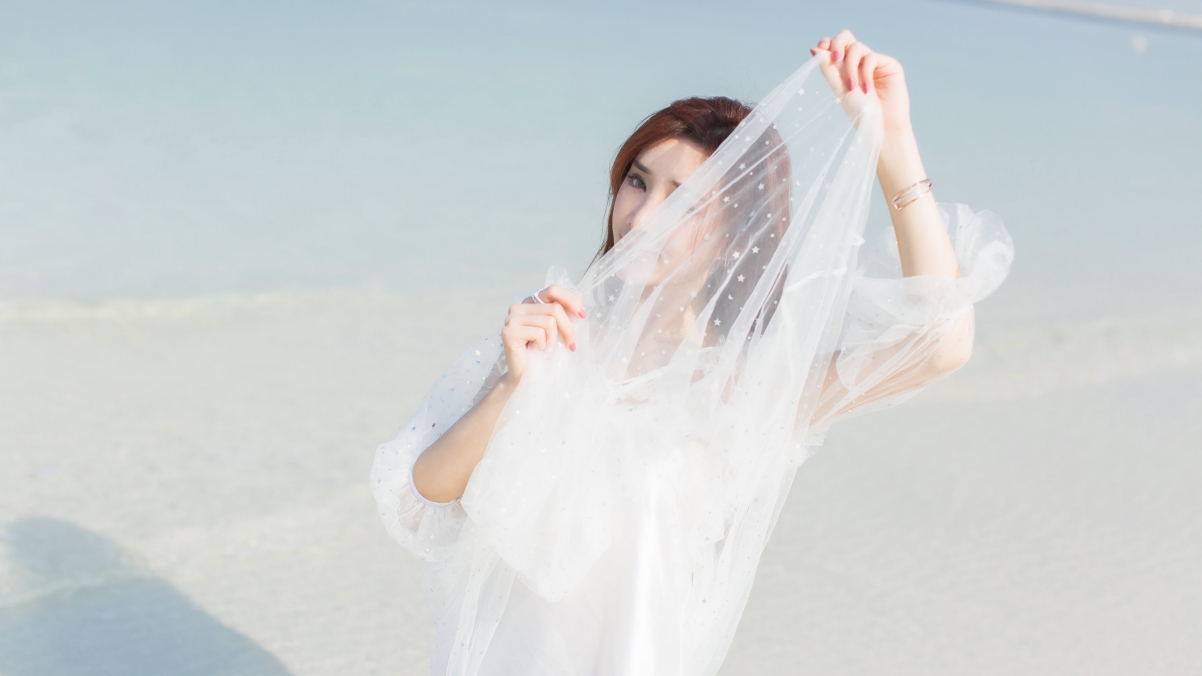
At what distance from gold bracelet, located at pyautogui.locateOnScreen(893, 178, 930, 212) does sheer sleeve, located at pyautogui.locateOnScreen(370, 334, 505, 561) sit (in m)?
0.81

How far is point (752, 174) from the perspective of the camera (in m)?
1.89

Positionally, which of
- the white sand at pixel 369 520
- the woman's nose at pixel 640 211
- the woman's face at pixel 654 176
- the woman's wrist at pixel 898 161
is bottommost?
the white sand at pixel 369 520

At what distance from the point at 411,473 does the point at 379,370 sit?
3.27 metres

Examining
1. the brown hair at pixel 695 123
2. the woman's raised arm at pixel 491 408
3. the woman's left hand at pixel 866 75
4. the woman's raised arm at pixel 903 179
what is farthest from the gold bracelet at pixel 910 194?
the woman's raised arm at pixel 491 408

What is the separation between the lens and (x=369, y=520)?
148 inches

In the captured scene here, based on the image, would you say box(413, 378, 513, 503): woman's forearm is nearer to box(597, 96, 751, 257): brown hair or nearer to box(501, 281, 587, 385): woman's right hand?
box(501, 281, 587, 385): woman's right hand

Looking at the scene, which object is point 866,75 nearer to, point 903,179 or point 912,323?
point 903,179

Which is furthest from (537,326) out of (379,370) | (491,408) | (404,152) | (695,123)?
(404,152)

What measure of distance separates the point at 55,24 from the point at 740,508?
13.0m

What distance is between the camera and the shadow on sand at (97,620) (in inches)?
116

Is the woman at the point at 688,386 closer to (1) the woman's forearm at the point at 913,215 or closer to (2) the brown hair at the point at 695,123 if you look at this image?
(1) the woman's forearm at the point at 913,215

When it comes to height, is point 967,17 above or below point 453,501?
below

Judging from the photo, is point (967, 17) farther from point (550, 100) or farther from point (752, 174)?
point (752, 174)

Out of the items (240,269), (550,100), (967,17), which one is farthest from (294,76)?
(967,17)
